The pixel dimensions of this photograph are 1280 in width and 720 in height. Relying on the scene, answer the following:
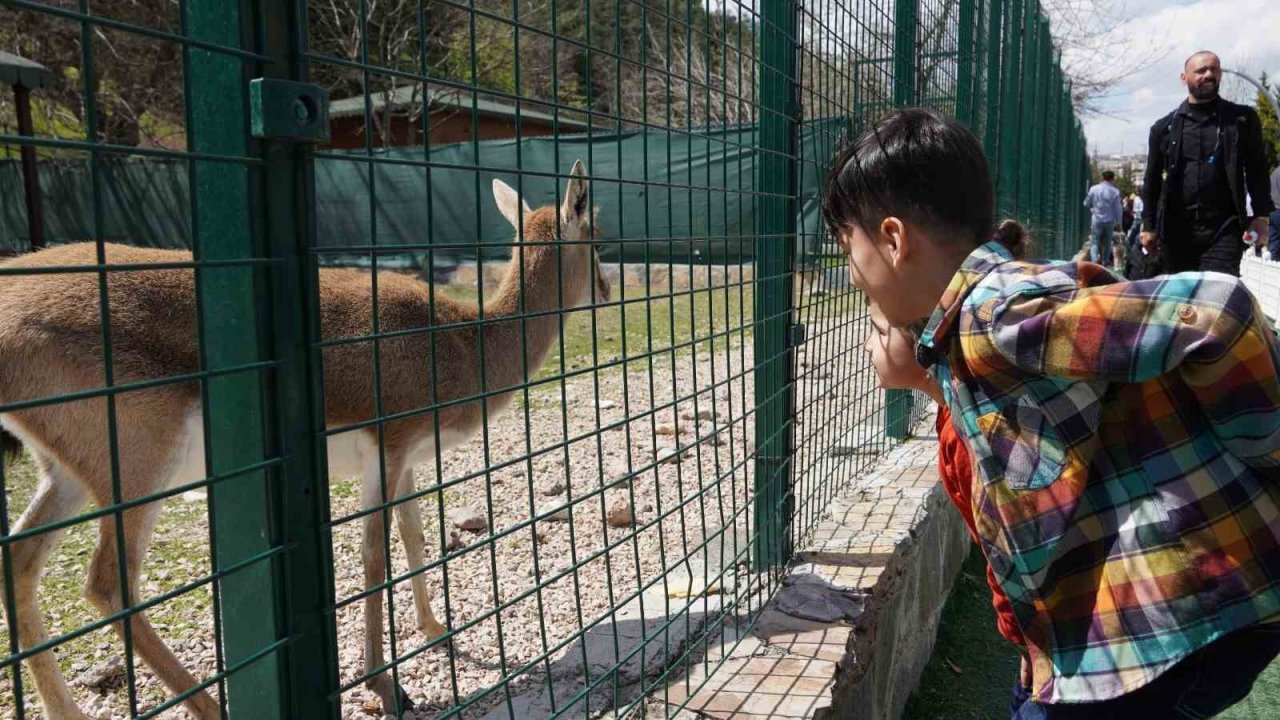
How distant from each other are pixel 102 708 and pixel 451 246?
2.66 metres

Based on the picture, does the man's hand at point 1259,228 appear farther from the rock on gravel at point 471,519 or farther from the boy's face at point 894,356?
the boy's face at point 894,356

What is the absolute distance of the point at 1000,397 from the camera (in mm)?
1620

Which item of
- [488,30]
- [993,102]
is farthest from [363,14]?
[488,30]

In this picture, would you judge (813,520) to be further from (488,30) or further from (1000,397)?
(488,30)

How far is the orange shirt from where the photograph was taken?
6.21 ft

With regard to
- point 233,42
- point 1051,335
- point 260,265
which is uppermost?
point 233,42

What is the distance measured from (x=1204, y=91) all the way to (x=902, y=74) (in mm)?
3340

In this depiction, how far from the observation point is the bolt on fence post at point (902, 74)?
194 inches

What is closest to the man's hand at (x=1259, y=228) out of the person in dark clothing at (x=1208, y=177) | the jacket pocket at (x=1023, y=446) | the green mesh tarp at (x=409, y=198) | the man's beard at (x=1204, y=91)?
the person in dark clothing at (x=1208, y=177)

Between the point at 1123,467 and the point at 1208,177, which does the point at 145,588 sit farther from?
the point at 1208,177

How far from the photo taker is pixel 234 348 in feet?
4.93

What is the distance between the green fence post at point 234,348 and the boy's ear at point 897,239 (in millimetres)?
1115

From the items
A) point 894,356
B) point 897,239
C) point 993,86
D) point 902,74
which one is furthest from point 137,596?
point 993,86

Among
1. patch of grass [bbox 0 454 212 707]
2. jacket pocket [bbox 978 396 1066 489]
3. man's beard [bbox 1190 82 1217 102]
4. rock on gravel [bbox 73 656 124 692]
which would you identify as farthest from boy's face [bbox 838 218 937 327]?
man's beard [bbox 1190 82 1217 102]
